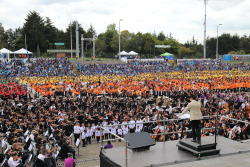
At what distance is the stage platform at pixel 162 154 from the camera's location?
6.16 meters

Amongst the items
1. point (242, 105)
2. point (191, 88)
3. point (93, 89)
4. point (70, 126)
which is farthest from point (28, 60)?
point (242, 105)

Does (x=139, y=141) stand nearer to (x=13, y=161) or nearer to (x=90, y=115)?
(x=13, y=161)

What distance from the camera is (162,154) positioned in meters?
6.74

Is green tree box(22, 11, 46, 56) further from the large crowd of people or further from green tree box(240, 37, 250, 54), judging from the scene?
green tree box(240, 37, 250, 54)

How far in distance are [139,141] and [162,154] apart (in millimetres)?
763

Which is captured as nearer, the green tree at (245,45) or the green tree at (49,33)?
the green tree at (49,33)

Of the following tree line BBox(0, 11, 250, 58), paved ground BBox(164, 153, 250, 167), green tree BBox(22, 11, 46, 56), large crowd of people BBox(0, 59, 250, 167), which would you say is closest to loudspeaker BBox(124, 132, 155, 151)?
large crowd of people BBox(0, 59, 250, 167)

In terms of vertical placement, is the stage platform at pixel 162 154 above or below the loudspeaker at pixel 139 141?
below

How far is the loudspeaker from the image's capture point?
6.80 metres

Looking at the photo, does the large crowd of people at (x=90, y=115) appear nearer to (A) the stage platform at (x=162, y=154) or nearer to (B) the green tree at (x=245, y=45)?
(A) the stage platform at (x=162, y=154)

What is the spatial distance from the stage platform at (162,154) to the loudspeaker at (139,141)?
0.50 ft

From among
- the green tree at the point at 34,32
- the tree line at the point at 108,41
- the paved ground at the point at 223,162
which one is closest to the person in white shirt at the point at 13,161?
the paved ground at the point at 223,162

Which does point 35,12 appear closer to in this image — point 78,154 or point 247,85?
point 247,85

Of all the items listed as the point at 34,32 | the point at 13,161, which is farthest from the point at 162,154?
the point at 34,32
